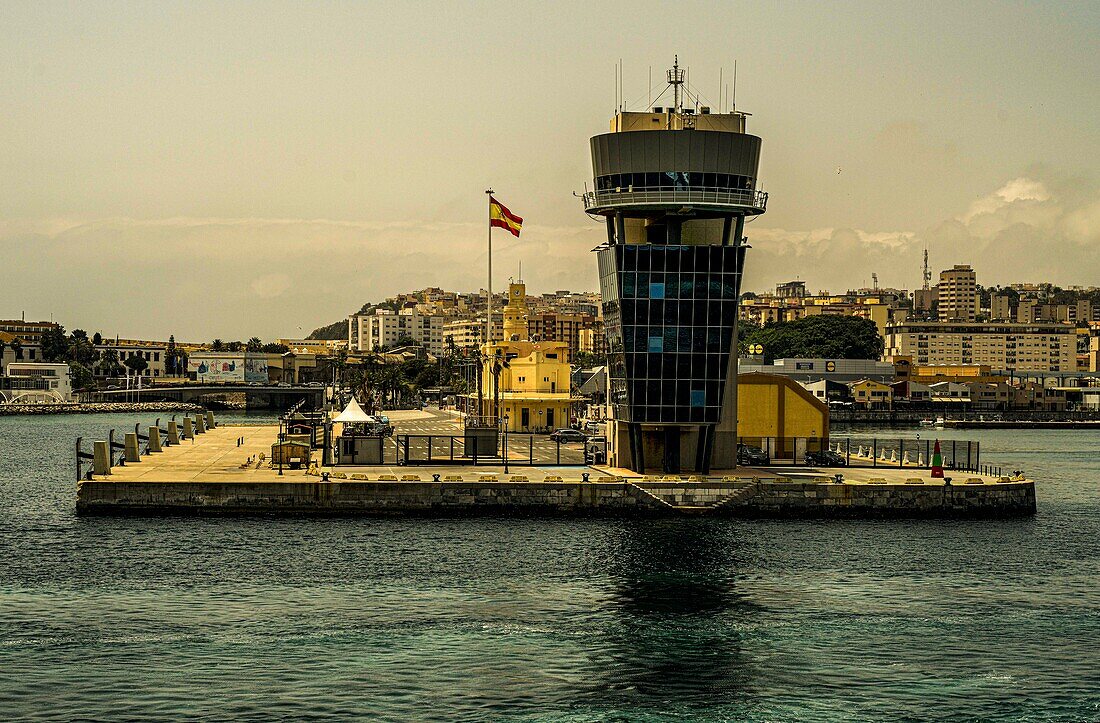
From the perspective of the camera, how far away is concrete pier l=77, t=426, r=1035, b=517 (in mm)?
87312

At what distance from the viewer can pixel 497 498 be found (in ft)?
288

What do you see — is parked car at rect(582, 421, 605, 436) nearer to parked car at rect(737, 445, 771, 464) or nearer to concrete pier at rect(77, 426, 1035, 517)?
parked car at rect(737, 445, 771, 464)

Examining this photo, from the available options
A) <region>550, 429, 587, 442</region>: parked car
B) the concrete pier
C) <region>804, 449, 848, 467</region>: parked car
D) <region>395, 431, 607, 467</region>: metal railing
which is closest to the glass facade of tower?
the concrete pier

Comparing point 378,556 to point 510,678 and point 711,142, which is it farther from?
point 711,142

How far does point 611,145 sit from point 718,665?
45202 mm

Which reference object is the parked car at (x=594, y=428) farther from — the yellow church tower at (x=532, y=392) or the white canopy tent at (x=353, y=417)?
the white canopy tent at (x=353, y=417)

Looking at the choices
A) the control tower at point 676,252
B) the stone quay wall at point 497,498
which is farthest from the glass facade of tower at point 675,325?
the stone quay wall at point 497,498

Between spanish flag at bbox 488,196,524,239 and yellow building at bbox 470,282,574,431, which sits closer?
spanish flag at bbox 488,196,524,239

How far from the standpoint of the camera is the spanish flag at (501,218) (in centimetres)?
10862

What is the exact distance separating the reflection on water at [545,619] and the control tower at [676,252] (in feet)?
31.9

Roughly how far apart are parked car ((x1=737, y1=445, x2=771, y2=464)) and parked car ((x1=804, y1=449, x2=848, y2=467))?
292 cm

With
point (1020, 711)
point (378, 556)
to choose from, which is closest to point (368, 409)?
point (378, 556)

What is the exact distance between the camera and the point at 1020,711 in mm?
47156

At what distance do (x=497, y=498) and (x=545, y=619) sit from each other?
1137 inches
